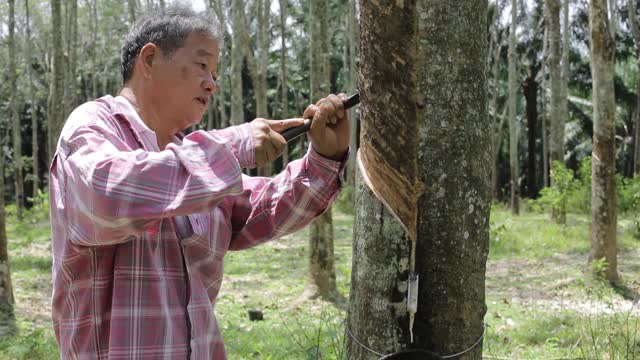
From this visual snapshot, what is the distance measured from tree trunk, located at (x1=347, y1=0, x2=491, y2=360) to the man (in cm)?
14

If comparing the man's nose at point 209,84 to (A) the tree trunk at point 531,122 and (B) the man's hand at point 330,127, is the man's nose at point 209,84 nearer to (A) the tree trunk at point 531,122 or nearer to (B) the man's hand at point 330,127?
(B) the man's hand at point 330,127

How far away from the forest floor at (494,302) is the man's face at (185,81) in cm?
145

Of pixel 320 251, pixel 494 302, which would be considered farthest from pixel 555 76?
pixel 320 251

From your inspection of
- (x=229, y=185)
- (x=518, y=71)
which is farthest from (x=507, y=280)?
(x=518, y=71)

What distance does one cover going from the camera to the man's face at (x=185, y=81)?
1.45m

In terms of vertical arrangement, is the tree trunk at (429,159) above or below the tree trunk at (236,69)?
below

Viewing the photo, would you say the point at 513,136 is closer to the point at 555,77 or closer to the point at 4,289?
the point at 555,77

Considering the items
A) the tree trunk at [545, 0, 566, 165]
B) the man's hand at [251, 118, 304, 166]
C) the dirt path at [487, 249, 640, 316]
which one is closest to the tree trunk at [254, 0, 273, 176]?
the tree trunk at [545, 0, 566, 165]

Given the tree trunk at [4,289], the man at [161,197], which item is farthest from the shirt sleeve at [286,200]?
the tree trunk at [4,289]

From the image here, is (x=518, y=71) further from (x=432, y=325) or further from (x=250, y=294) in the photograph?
(x=432, y=325)

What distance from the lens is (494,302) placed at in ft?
20.9

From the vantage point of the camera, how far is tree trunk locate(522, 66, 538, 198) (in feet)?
69.7

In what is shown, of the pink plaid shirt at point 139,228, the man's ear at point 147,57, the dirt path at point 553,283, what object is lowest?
the dirt path at point 553,283

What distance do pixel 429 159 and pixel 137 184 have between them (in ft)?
2.33
